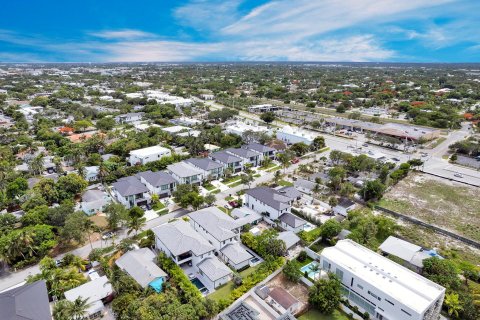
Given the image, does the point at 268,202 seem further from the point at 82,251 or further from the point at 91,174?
the point at 91,174

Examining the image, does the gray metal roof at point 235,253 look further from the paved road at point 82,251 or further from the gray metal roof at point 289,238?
the paved road at point 82,251

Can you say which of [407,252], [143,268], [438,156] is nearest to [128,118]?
[143,268]

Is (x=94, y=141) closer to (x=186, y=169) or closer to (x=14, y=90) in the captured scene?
(x=186, y=169)

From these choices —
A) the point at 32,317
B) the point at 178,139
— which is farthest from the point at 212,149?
the point at 32,317

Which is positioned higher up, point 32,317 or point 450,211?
point 32,317

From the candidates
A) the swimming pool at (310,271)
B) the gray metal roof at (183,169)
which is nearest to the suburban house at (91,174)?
the gray metal roof at (183,169)

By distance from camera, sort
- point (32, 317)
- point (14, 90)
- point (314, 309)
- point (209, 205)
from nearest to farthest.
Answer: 1. point (32, 317)
2. point (314, 309)
3. point (209, 205)
4. point (14, 90)
